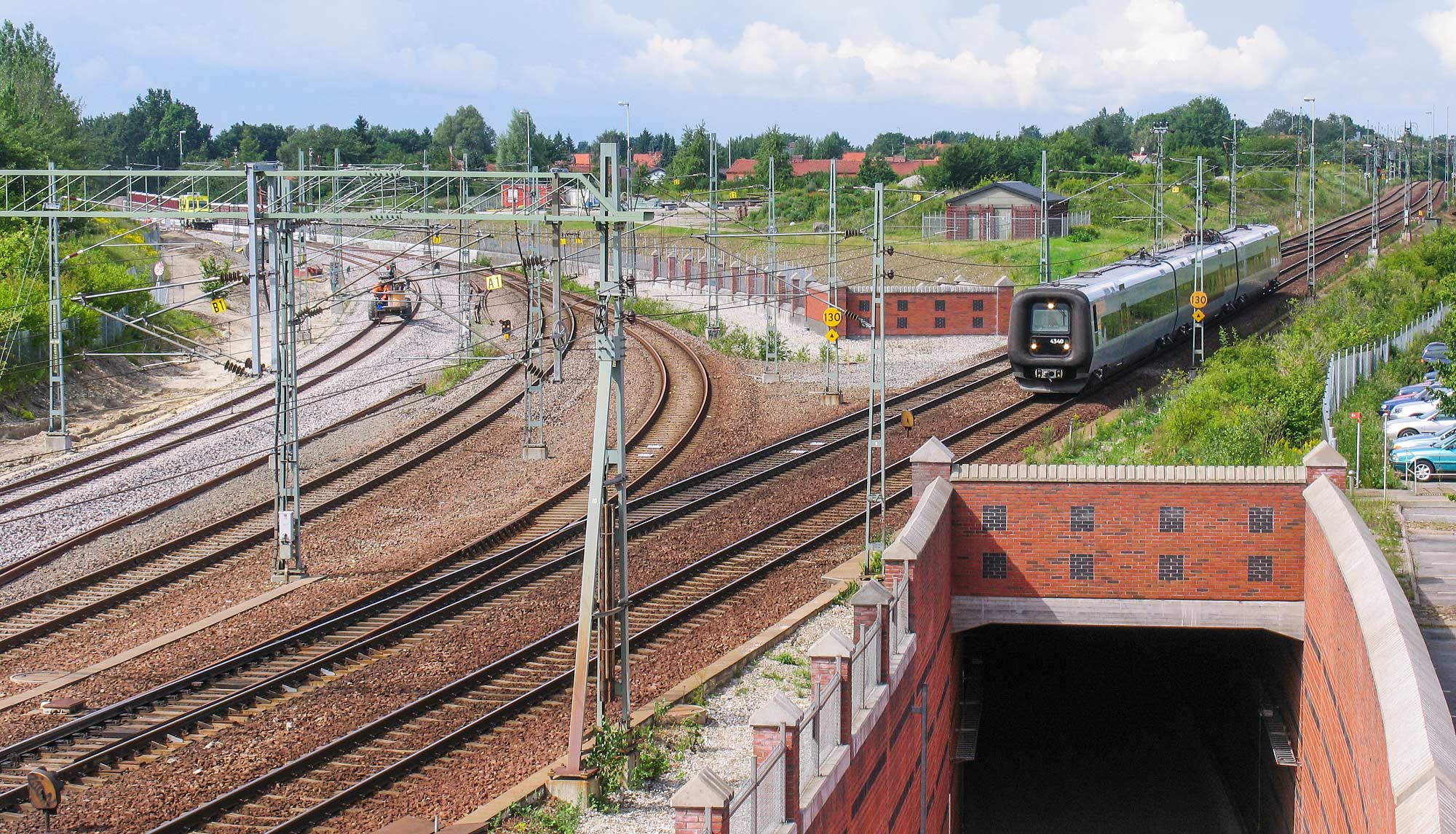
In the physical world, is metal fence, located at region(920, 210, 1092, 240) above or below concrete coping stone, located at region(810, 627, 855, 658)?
above

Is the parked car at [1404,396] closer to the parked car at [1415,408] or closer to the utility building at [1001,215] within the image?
the parked car at [1415,408]

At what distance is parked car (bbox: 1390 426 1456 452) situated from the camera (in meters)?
25.6

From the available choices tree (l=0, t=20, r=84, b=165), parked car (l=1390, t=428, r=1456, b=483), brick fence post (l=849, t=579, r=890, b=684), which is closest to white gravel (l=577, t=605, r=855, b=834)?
brick fence post (l=849, t=579, r=890, b=684)

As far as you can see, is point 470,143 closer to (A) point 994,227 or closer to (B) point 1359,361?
(A) point 994,227

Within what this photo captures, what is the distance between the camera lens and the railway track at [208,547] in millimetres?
19766

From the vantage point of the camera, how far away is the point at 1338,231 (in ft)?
221

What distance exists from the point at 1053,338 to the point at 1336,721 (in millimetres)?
16987

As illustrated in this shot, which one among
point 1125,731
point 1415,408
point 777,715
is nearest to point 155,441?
point 1125,731

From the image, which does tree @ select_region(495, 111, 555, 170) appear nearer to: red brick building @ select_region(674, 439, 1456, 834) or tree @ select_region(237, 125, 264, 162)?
tree @ select_region(237, 125, 264, 162)

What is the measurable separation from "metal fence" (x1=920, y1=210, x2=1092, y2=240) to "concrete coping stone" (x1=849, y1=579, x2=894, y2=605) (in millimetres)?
60740

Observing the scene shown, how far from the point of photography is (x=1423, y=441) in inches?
1029

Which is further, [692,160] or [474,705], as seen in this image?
[692,160]

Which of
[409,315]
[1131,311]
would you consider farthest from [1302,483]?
[409,315]

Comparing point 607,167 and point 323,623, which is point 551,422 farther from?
→ point 607,167
